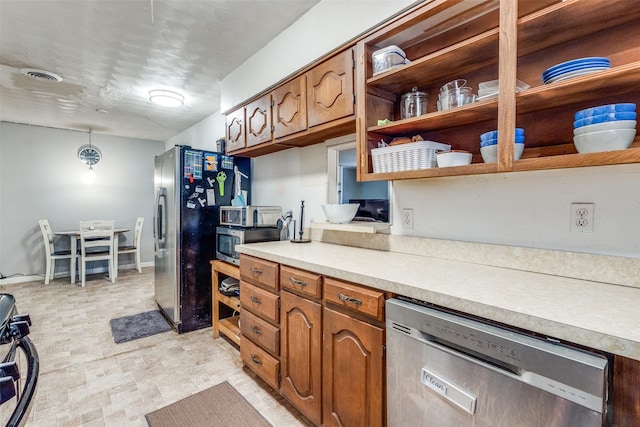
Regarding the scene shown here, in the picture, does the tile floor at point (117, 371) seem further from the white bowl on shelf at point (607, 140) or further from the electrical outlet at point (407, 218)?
the white bowl on shelf at point (607, 140)

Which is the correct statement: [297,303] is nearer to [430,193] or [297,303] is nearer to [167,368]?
[430,193]

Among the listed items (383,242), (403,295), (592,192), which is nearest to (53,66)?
(383,242)

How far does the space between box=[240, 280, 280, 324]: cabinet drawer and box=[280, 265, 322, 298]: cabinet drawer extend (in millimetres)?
145

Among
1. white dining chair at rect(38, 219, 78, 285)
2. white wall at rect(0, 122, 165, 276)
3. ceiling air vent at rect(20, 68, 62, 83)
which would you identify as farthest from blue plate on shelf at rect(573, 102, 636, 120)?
white wall at rect(0, 122, 165, 276)

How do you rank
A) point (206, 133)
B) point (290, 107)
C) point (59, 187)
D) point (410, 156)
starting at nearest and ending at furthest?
point (410, 156) → point (290, 107) → point (206, 133) → point (59, 187)

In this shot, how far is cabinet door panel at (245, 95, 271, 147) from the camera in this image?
236cm

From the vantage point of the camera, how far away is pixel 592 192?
1.15m

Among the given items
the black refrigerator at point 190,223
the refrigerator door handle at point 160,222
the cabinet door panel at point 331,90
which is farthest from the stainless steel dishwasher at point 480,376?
the refrigerator door handle at point 160,222

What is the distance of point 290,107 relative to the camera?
2.13m

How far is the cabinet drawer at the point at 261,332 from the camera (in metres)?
1.77

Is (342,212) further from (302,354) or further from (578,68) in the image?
(578,68)

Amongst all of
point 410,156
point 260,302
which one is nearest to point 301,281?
point 260,302

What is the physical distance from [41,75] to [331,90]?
2.94 metres

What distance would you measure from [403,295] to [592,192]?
834 mm
